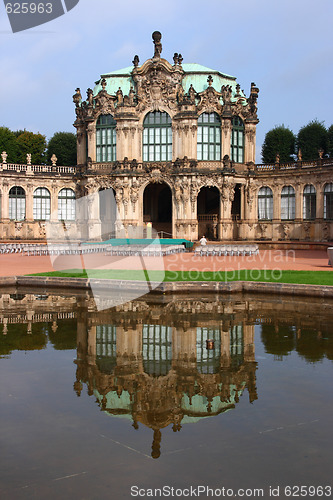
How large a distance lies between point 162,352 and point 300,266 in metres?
17.5

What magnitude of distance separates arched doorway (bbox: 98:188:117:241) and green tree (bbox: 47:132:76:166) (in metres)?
17.8

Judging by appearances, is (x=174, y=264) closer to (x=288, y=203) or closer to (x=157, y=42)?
(x=288, y=203)

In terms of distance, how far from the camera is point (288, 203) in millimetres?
55094

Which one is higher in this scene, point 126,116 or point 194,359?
point 126,116

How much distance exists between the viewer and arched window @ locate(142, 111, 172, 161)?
55000 mm

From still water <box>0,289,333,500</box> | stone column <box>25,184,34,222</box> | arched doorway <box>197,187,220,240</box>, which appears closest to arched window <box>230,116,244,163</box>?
arched doorway <box>197,187,220,240</box>

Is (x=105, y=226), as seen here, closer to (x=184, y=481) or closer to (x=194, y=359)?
(x=194, y=359)

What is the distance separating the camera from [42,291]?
20.6 meters

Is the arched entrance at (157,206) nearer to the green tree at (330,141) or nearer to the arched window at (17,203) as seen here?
the arched window at (17,203)

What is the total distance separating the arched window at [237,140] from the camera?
182 ft

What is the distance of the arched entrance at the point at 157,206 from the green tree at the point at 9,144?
847 inches

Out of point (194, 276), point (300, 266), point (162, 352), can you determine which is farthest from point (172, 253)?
point (162, 352)

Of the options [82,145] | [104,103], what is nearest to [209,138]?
[104,103]

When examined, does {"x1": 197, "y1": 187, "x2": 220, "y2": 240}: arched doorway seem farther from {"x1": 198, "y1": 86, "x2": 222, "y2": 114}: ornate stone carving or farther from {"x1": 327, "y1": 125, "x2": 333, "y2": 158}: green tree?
{"x1": 327, "y1": 125, "x2": 333, "y2": 158}: green tree
